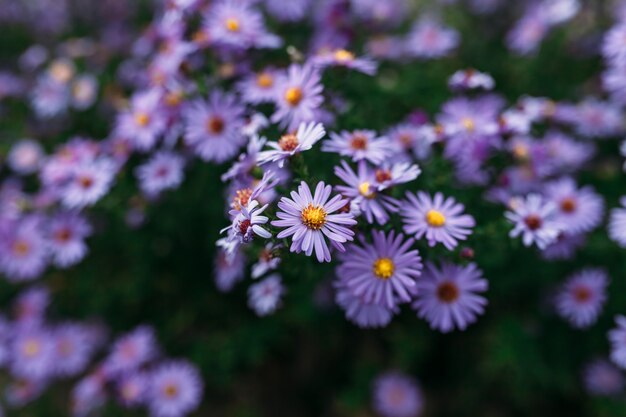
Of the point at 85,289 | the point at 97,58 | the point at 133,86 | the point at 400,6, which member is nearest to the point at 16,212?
the point at 85,289

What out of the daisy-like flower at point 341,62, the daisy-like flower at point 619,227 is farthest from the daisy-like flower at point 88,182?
the daisy-like flower at point 619,227

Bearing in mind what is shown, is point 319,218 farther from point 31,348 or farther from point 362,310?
point 31,348

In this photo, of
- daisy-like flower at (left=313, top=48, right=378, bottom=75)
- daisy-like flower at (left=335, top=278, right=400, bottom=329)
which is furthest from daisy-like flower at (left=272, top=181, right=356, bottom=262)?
daisy-like flower at (left=313, top=48, right=378, bottom=75)

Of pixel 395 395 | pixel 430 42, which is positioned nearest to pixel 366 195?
pixel 395 395

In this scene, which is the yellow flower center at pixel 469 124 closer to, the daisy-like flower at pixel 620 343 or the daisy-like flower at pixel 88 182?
the daisy-like flower at pixel 620 343

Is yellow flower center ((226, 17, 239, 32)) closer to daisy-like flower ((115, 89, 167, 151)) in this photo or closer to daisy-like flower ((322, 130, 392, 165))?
daisy-like flower ((115, 89, 167, 151))

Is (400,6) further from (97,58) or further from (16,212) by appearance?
(16,212)
